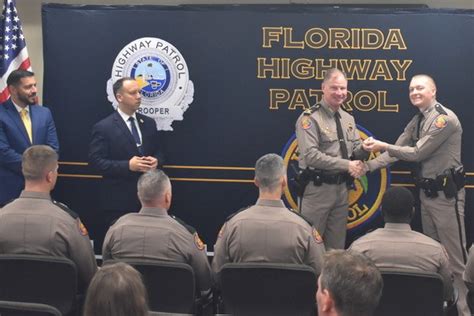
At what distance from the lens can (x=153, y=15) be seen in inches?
A: 239

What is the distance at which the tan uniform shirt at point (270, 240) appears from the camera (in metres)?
3.84

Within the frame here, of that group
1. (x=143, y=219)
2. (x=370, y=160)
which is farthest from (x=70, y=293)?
(x=370, y=160)

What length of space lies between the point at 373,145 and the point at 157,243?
2323 millimetres

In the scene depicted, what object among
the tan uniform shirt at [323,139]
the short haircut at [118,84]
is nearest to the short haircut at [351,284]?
the tan uniform shirt at [323,139]

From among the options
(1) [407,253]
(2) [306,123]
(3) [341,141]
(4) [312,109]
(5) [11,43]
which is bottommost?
(1) [407,253]

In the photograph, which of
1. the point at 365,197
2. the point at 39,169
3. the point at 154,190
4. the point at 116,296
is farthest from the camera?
the point at 365,197

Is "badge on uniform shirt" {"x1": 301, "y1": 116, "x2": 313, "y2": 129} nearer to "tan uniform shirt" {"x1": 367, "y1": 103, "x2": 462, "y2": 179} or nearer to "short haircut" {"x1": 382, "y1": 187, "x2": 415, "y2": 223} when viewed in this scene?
"tan uniform shirt" {"x1": 367, "y1": 103, "x2": 462, "y2": 179}

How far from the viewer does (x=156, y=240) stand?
3.85 metres

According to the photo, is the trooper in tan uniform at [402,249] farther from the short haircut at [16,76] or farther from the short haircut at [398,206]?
the short haircut at [16,76]

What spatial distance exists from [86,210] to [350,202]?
7.45ft

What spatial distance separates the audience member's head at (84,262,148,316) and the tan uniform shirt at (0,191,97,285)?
66.6 inches

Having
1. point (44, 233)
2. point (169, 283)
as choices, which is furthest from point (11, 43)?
point (169, 283)

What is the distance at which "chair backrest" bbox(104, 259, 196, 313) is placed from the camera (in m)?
3.55

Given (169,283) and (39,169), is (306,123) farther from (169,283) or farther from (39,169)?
(169,283)
